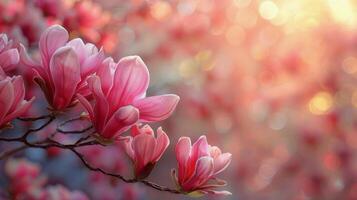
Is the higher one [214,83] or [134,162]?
[214,83]

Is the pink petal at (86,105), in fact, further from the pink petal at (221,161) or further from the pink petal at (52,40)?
the pink petal at (221,161)

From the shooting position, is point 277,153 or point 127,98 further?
point 277,153

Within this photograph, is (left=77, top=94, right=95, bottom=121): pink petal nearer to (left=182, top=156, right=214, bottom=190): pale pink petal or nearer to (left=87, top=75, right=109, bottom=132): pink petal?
(left=87, top=75, right=109, bottom=132): pink petal

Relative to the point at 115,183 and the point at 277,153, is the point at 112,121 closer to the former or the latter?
the point at 115,183

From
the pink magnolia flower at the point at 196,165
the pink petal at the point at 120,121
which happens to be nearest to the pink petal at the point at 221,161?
the pink magnolia flower at the point at 196,165

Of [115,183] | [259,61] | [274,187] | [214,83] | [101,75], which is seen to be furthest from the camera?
[274,187]

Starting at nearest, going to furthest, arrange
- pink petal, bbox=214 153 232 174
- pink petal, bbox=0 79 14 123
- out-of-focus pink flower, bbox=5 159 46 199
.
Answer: pink petal, bbox=0 79 14 123
pink petal, bbox=214 153 232 174
out-of-focus pink flower, bbox=5 159 46 199

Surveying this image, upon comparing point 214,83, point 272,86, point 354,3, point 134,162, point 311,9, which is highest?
point 354,3

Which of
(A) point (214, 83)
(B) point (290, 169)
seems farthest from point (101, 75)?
(B) point (290, 169)

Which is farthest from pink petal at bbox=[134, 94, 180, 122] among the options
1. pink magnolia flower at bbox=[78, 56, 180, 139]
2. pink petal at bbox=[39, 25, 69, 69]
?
pink petal at bbox=[39, 25, 69, 69]
